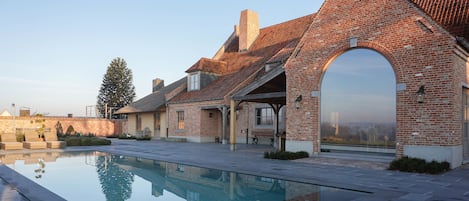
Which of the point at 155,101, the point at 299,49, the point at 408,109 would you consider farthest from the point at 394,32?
the point at 155,101

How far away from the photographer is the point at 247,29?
1097 inches

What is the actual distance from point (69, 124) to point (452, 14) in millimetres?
32130

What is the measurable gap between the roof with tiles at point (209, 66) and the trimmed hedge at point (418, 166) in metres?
17.9

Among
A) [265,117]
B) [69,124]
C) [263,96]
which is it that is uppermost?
[263,96]

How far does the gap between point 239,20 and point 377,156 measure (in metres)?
19.4

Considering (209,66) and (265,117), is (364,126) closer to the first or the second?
(265,117)

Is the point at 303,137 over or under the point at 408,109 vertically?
under

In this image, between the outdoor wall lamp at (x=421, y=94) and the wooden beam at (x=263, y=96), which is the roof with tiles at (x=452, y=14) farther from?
the wooden beam at (x=263, y=96)

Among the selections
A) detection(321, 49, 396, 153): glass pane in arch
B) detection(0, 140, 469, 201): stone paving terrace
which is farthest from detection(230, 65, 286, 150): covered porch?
detection(0, 140, 469, 201): stone paving terrace

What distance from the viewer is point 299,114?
1404cm

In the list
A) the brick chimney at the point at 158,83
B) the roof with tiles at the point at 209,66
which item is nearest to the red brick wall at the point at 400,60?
the roof with tiles at the point at 209,66

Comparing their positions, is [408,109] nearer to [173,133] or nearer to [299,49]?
[299,49]

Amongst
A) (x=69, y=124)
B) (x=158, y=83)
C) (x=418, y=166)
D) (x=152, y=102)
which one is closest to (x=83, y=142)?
(x=152, y=102)

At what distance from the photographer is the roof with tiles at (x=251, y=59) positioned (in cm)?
2311
